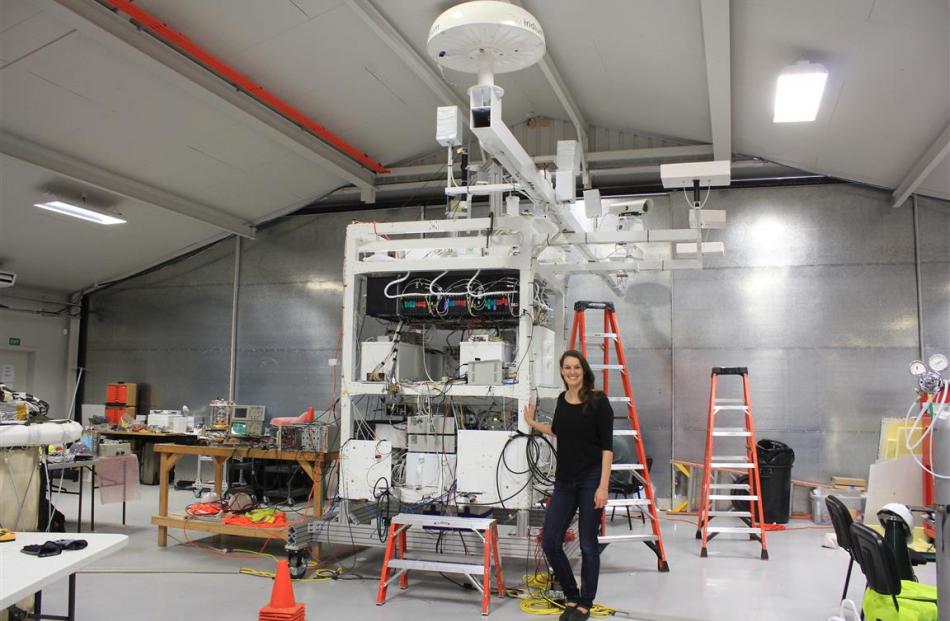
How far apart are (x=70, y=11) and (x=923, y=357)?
28.8ft

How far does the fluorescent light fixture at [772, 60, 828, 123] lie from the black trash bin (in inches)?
136

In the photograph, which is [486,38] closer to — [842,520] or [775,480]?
[842,520]

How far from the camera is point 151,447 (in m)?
9.84

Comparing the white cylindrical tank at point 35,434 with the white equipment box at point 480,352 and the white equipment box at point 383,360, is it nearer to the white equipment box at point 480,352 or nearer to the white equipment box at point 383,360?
the white equipment box at point 383,360

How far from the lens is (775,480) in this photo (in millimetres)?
7672

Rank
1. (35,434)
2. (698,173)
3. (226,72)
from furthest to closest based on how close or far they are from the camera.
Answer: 1. (226,72)
2. (698,173)
3. (35,434)

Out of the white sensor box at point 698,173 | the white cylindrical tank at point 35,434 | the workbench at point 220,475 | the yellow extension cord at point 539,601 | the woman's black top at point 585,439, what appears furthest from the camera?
the workbench at point 220,475

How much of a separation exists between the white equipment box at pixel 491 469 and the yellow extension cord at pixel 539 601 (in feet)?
1.75

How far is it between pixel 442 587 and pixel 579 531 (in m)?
1.25

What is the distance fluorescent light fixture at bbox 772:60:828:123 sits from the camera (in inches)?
213

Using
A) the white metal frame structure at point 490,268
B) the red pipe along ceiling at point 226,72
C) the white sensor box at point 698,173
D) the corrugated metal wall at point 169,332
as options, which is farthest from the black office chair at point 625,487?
the corrugated metal wall at point 169,332

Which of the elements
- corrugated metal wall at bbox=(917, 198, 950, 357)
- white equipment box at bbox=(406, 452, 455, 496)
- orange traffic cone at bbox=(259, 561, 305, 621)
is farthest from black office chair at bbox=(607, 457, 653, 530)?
corrugated metal wall at bbox=(917, 198, 950, 357)

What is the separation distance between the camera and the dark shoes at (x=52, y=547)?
9.12ft

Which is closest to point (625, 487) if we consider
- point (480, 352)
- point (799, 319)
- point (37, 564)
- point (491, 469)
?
point (491, 469)
